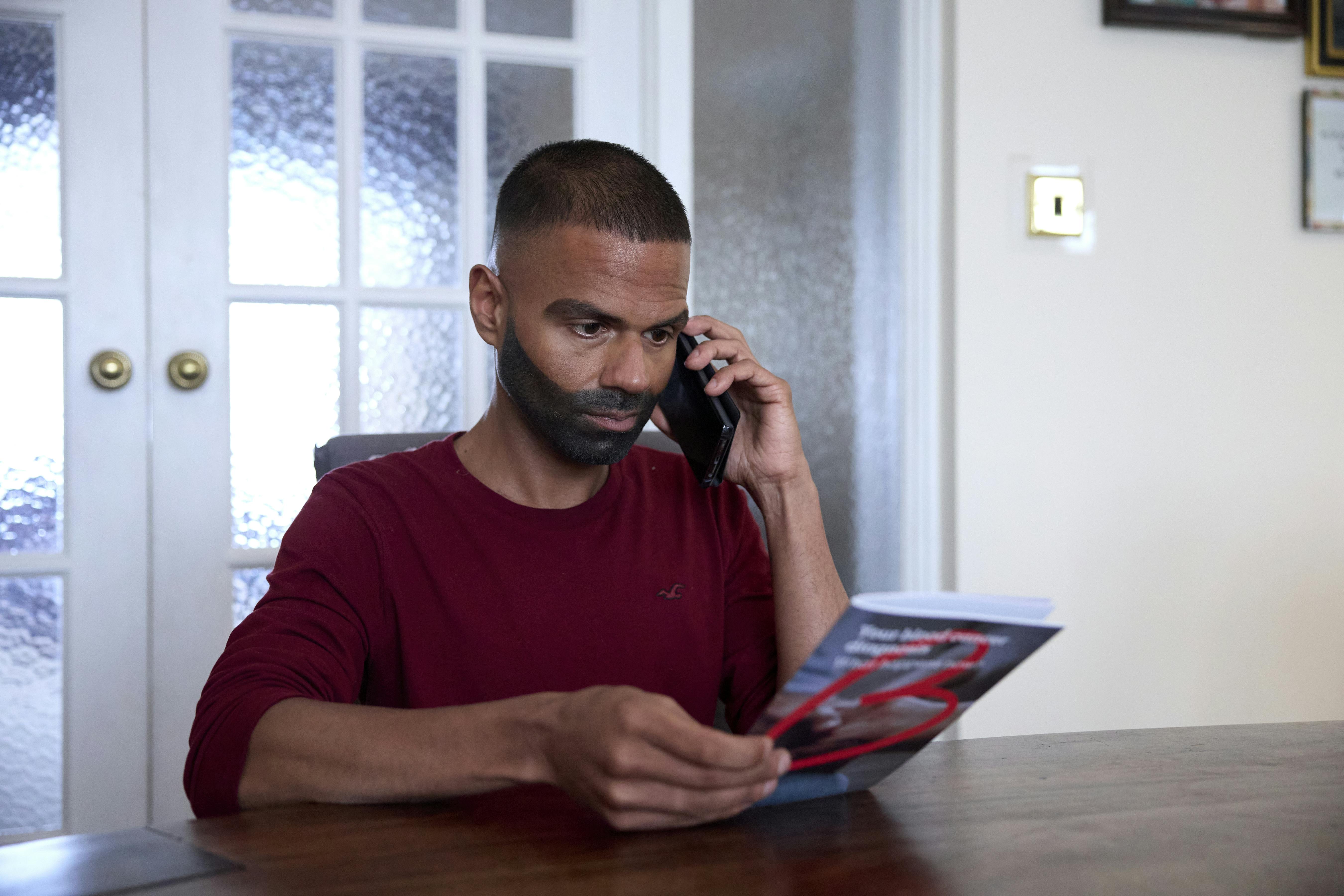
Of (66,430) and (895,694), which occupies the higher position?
(66,430)

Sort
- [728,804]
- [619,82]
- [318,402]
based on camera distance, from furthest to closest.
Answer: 1. [619,82]
2. [318,402]
3. [728,804]

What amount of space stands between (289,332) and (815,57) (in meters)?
1.20

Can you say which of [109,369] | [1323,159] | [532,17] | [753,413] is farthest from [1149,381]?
[109,369]

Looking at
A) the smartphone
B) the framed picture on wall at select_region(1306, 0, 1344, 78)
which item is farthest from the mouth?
the framed picture on wall at select_region(1306, 0, 1344, 78)

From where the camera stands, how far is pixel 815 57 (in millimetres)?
2314

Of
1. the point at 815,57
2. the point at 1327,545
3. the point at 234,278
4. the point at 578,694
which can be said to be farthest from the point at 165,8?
the point at 1327,545

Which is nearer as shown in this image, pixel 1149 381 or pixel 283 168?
pixel 283 168

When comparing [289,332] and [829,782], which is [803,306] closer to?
[289,332]

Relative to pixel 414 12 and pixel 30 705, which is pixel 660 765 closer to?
pixel 30 705

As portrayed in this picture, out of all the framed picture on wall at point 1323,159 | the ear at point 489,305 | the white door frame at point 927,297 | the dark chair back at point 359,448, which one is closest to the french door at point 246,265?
the white door frame at point 927,297

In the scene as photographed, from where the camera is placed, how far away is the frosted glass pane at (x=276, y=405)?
2068 millimetres

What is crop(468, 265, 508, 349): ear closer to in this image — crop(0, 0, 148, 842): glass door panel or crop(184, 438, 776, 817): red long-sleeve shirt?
crop(184, 438, 776, 817): red long-sleeve shirt

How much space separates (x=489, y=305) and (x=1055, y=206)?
138cm

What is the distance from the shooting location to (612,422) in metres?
1.22
